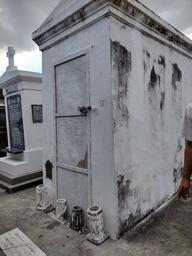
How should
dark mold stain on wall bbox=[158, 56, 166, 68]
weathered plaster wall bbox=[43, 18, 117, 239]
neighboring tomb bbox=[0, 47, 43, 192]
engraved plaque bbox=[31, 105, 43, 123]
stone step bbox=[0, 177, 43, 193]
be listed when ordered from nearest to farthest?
weathered plaster wall bbox=[43, 18, 117, 239]
dark mold stain on wall bbox=[158, 56, 166, 68]
stone step bbox=[0, 177, 43, 193]
neighboring tomb bbox=[0, 47, 43, 192]
engraved plaque bbox=[31, 105, 43, 123]

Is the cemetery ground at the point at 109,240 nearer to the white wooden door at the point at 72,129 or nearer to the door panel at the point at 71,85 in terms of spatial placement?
the white wooden door at the point at 72,129

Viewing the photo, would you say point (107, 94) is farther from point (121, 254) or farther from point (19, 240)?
point (19, 240)

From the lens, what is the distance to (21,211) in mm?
3695

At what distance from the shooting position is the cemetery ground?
2.51 meters

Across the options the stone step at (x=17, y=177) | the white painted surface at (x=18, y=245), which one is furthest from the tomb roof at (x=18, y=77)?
the white painted surface at (x=18, y=245)

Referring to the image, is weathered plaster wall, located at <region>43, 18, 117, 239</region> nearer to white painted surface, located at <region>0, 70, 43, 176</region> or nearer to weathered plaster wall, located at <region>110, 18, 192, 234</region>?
weathered plaster wall, located at <region>110, 18, 192, 234</region>

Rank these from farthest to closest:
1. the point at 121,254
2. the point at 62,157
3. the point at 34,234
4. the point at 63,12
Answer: the point at 62,157
the point at 63,12
the point at 34,234
the point at 121,254

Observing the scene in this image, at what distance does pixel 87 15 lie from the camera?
288cm

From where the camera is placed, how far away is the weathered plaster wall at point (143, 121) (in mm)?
Answer: 2795

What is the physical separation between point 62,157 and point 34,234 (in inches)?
46.9

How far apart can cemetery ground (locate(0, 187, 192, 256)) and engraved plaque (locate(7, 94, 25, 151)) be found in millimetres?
1996

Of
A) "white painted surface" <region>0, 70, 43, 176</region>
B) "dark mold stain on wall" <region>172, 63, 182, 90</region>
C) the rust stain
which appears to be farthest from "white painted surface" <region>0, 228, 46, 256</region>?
"dark mold stain on wall" <region>172, 63, 182, 90</region>

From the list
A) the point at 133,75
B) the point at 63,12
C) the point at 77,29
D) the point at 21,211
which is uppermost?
the point at 63,12

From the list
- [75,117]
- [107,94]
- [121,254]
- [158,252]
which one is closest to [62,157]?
[75,117]
